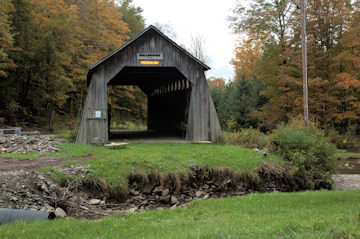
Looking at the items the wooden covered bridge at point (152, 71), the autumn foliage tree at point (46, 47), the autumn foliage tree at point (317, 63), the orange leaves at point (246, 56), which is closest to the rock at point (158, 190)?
the wooden covered bridge at point (152, 71)

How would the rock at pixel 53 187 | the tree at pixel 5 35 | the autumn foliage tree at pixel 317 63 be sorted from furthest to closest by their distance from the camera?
the autumn foliage tree at pixel 317 63 → the tree at pixel 5 35 → the rock at pixel 53 187

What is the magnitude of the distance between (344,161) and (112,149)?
1362 centimetres

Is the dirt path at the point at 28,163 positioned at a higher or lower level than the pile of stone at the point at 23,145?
lower

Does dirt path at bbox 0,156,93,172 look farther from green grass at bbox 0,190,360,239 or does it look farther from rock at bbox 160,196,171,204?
green grass at bbox 0,190,360,239

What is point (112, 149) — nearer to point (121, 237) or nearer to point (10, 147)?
point (10, 147)

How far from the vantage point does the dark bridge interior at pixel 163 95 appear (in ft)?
62.1

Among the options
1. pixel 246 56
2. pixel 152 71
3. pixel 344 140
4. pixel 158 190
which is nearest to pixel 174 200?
pixel 158 190

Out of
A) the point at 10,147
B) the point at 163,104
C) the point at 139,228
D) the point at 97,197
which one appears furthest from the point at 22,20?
the point at 139,228

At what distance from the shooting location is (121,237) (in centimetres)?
508

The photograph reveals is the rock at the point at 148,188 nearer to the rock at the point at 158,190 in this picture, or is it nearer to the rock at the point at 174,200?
the rock at the point at 158,190

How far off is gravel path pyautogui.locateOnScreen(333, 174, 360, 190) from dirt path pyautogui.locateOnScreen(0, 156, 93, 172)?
31.8 feet

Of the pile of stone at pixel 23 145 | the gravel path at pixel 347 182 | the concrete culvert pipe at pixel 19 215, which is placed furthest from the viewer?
the gravel path at pixel 347 182

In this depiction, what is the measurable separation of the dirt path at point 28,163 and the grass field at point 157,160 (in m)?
0.58

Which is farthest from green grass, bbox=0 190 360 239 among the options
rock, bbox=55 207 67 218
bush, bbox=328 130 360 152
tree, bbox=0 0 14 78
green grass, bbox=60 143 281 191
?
tree, bbox=0 0 14 78
